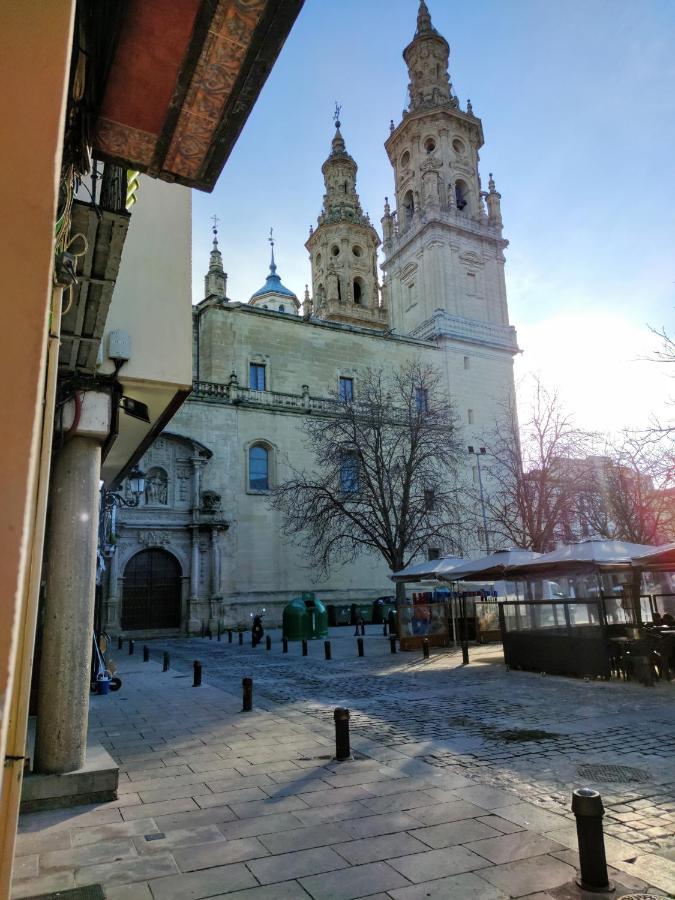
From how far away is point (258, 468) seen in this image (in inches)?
1345

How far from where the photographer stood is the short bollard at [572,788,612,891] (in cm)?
385

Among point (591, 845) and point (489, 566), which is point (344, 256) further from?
point (591, 845)

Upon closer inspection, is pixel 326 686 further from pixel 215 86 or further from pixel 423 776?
pixel 215 86

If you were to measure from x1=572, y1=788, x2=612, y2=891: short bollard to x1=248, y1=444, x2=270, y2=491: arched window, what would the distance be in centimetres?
2990

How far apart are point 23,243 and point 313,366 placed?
122 ft

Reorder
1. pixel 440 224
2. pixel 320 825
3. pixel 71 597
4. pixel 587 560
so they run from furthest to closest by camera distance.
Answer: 1. pixel 440 224
2. pixel 587 560
3. pixel 71 597
4. pixel 320 825

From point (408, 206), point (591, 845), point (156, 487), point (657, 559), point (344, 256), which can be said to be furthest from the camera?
point (344, 256)

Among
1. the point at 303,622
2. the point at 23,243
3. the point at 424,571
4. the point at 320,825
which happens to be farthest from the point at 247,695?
the point at 303,622

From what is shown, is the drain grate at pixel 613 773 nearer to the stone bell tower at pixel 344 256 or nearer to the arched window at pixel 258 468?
the arched window at pixel 258 468

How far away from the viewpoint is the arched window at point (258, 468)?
33.6 metres

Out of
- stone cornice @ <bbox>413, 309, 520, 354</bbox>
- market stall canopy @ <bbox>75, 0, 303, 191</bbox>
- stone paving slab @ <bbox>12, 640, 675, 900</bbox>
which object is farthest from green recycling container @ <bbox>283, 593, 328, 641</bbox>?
stone cornice @ <bbox>413, 309, 520, 354</bbox>

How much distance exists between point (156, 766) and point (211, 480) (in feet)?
83.1

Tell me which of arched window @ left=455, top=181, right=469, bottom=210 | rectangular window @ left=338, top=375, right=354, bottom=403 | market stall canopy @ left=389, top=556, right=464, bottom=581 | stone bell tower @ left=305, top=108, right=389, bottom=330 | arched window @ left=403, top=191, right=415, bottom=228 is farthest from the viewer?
stone bell tower @ left=305, top=108, right=389, bottom=330

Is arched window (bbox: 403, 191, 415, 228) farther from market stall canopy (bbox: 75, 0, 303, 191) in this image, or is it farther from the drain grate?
market stall canopy (bbox: 75, 0, 303, 191)
